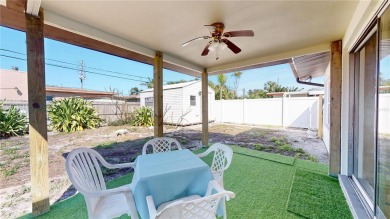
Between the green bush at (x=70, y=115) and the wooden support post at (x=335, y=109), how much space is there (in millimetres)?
7886

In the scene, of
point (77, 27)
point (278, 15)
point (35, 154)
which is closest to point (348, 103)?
point (278, 15)

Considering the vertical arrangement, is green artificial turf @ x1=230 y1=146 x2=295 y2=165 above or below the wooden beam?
below

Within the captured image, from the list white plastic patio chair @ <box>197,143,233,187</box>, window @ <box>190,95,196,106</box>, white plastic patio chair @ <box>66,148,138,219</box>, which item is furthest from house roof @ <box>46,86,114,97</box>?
white plastic patio chair @ <box>197,143,233,187</box>

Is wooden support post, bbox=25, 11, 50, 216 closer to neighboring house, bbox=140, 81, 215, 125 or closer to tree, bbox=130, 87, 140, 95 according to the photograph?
neighboring house, bbox=140, 81, 215, 125

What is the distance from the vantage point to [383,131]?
4.89ft

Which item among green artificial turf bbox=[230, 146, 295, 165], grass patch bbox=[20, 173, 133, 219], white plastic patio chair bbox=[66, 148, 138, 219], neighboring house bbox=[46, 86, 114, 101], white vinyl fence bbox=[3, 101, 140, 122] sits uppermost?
neighboring house bbox=[46, 86, 114, 101]

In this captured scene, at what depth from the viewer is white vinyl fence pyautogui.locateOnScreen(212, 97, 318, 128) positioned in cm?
758

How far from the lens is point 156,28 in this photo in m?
2.38

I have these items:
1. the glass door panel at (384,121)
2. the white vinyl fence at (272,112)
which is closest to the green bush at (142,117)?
the white vinyl fence at (272,112)

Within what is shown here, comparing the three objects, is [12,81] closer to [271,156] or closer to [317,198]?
[271,156]

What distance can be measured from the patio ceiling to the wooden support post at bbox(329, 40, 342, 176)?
24cm

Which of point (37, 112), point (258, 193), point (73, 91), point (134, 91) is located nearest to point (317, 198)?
point (258, 193)

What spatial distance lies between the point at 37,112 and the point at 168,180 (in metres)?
1.74

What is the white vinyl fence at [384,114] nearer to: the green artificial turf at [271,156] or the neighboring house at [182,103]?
the green artificial turf at [271,156]
